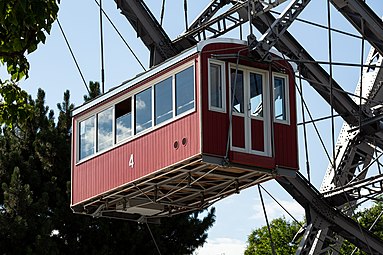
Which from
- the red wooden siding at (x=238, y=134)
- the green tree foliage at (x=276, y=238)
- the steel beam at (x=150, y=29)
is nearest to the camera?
the red wooden siding at (x=238, y=134)

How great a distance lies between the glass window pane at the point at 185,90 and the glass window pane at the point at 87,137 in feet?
11.7

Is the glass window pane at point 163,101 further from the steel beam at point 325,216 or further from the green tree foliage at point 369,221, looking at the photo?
the green tree foliage at point 369,221

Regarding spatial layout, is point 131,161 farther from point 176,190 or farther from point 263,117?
point 263,117

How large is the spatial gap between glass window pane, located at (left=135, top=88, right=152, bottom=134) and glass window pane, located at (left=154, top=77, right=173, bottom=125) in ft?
0.94

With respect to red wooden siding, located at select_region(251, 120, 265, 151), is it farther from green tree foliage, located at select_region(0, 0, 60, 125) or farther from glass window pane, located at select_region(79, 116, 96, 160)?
green tree foliage, located at select_region(0, 0, 60, 125)

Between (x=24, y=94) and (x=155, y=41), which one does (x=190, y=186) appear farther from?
(x=24, y=94)

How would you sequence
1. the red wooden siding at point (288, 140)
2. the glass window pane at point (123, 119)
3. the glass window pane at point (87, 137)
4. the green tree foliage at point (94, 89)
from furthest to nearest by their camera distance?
the green tree foliage at point (94, 89), the glass window pane at point (87, 137), the glass window pane at point (123, 119), the red wooden siding at point (288, 140)

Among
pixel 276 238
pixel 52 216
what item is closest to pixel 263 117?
pixel 52 216

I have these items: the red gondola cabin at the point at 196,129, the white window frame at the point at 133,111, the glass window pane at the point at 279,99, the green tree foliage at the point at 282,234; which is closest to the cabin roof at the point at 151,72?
the red gondola cabin at the point at 196,129

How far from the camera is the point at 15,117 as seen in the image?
30.5ft

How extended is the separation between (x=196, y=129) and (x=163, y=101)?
4.46ft

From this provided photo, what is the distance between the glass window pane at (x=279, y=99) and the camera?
19719mm

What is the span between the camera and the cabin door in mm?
18969

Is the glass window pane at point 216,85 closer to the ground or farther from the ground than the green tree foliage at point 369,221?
closer to the ground
